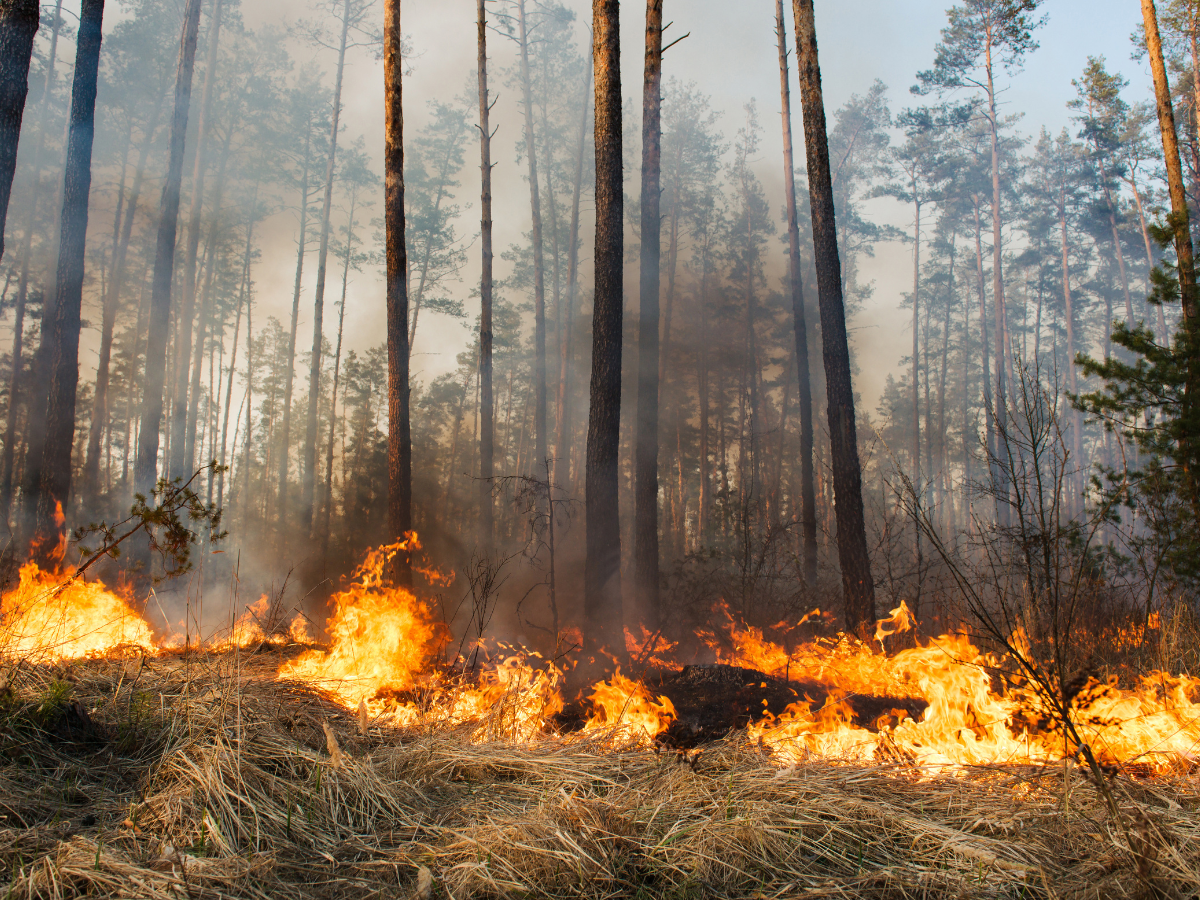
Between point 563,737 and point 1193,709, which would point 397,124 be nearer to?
point 563,737

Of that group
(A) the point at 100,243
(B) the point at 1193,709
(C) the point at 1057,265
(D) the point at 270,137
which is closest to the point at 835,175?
(C) the point at 1057,265

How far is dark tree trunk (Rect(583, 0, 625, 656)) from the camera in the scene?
22.7 ft

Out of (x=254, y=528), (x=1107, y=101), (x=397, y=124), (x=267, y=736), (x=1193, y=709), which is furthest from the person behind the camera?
(x=254, y=528)

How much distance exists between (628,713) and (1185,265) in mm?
9419

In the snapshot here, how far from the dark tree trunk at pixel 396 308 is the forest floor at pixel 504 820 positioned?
5.10m

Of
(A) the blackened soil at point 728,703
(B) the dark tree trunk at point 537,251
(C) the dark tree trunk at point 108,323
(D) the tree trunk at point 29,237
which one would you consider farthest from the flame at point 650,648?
(D) the tree trunk at point 29,237

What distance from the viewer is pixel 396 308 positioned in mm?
9133

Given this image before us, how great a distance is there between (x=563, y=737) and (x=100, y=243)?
27.1 meters

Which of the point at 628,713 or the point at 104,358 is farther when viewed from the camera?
the point at 104,358

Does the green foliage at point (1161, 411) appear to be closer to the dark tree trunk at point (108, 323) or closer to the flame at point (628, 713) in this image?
the flame at point (628, 713)

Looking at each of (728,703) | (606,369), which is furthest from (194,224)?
(728,703)

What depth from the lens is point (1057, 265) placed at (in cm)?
3003

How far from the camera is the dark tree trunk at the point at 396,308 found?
8797 millimetres

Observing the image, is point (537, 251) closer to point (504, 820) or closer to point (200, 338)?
point (200, 338)
